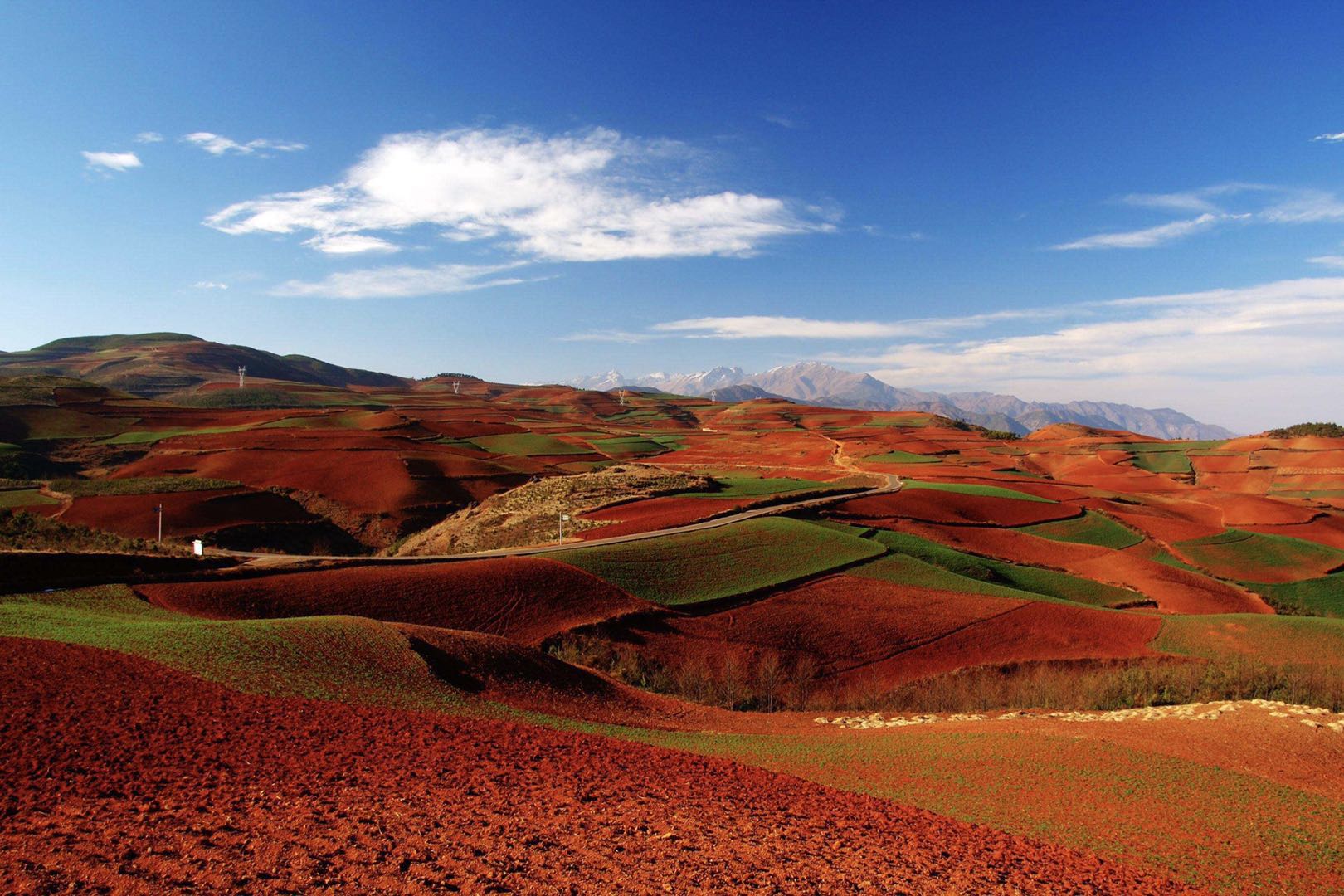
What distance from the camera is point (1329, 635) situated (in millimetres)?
35438

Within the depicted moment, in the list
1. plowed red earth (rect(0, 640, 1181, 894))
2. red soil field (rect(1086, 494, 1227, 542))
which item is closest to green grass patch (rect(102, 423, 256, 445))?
plowed red earth (rect(0, 640, 1181, 894))

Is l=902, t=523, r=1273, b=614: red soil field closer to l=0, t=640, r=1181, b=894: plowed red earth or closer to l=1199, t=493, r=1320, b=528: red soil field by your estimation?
l=1199, t=493, r=1320, b=528: red soil field

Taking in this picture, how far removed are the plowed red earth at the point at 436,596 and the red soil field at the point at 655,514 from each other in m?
11.2

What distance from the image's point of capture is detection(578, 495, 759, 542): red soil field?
167 feet

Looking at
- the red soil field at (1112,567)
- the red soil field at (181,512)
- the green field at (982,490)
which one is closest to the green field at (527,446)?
the red soil field at (181,512)

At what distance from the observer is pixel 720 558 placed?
144 feet

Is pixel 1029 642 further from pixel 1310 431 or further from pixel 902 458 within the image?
pixel 1310 431

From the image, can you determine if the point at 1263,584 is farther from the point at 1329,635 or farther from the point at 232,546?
the point at 232,546

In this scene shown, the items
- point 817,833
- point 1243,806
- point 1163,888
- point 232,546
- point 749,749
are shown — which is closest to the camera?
point 1163,888

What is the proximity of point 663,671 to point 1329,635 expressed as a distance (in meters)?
36.0

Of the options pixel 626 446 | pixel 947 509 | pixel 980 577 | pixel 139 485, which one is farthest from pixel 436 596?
pixel 626 446

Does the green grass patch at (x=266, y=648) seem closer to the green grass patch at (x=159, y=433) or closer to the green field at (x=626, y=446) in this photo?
the green grass patch at (x=159, y=433)

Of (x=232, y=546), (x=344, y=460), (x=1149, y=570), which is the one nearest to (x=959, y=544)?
(x=1149, y=570)

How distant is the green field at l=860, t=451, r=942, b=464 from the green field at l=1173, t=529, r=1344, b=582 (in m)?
46.1
